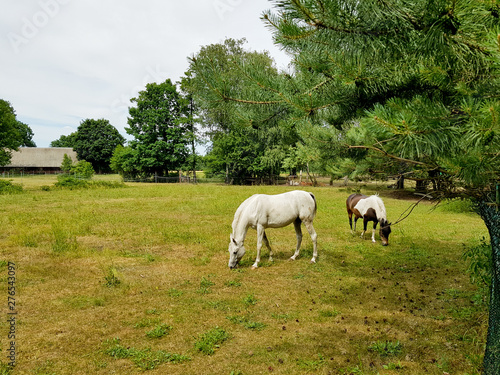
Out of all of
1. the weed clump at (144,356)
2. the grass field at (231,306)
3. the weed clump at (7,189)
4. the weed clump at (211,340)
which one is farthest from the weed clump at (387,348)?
the weed clump at (7,189)

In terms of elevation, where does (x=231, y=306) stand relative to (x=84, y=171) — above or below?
below

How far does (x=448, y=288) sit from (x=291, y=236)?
547 centimetres

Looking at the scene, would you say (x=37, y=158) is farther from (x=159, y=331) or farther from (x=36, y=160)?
(x=159, y=331)

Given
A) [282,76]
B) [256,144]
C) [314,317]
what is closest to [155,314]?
[314,317]

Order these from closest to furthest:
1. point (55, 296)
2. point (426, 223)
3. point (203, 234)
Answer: point (55, 296) < point (203, 234) < point (426, 223)

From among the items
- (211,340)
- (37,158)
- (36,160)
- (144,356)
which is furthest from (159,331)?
(37,158)

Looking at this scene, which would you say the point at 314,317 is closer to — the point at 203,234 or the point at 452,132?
the point at 452,132

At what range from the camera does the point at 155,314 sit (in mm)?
5277

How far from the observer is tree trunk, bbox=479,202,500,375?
323 centimetres

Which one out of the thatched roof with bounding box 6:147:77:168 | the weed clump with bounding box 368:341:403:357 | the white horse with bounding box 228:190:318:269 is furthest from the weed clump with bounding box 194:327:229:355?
the thatched roof with bounding box 6:147:77:168

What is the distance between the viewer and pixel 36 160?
60.2 meters

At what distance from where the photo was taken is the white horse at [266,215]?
7.63 meters

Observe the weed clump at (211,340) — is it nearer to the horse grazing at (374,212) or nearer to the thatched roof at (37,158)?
the horse grazing at (374,212)

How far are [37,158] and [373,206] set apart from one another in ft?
230
